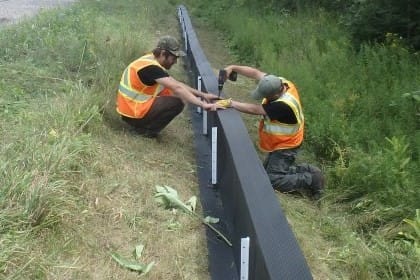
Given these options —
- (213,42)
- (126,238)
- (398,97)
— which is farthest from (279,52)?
(126,238)

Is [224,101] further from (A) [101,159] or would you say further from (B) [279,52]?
(B) [279,52]

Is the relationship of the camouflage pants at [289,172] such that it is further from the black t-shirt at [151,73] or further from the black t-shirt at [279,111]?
the black t-shirt at [151,73]

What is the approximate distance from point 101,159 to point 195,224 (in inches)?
42.7

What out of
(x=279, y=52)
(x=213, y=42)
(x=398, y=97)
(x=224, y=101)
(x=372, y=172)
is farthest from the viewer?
(x=213, y=42)

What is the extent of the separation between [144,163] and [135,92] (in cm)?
98

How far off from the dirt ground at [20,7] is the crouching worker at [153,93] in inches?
204

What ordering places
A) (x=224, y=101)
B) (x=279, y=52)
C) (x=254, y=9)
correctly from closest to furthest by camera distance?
(x=224, y=101) → (x=279, y=52) → (x=254, y=9)

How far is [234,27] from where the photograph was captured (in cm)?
1328

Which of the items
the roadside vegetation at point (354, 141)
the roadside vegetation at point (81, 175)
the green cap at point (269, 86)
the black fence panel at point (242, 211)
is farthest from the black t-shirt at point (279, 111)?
the roadside vegetation at point (81, 175)

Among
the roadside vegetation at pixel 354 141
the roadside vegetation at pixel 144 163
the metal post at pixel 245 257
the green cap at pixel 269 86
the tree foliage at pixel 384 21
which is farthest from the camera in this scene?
the tree foliage at pixel 384 21

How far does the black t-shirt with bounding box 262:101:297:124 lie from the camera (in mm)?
5375

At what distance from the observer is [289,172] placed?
5609 millimetres

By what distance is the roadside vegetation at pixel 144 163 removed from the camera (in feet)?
12.2

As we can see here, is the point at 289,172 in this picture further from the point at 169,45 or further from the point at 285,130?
the point at 169,45
